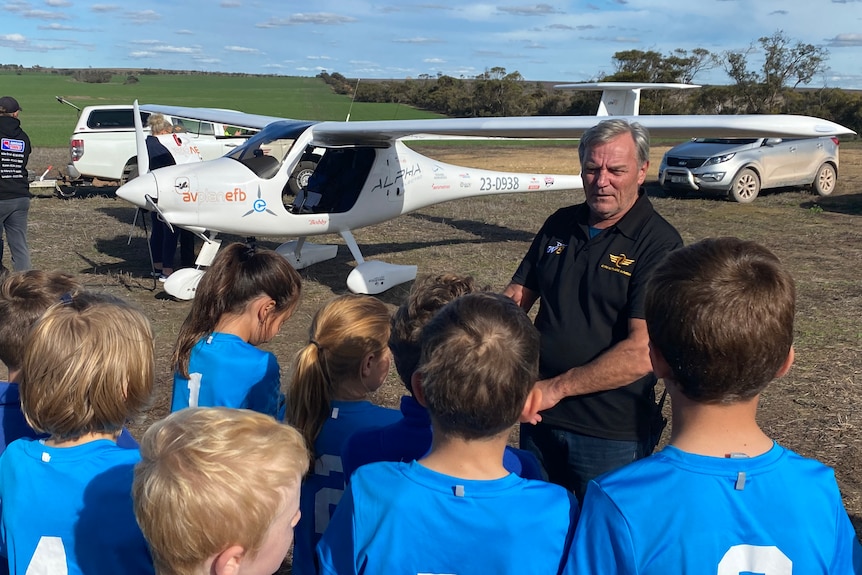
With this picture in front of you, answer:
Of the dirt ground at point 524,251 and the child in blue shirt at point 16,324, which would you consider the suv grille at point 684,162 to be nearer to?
the dirt ground at point 524,251

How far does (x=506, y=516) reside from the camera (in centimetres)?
145

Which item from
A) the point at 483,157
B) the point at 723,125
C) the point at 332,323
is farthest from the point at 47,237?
the point at 483,157

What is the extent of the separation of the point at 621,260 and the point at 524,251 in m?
8.04

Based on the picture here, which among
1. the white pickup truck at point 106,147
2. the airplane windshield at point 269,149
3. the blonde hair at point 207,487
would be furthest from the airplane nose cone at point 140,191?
the white pickup truck at point 106,147

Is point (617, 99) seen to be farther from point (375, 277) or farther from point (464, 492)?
point (464, 492)

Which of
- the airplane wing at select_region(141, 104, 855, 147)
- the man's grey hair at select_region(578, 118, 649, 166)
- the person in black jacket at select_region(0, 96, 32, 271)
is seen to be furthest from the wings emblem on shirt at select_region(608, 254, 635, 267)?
the person in black jacket at select_region(0, 96, 32, 271)

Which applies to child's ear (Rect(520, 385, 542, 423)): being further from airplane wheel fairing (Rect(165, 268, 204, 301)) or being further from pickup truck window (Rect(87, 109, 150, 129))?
pickup truck window (Rect(87, 109, 150, 129))

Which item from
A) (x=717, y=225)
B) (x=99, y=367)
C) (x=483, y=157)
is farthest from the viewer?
(x=483, y=157)

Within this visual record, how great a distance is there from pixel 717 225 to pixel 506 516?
487 inches

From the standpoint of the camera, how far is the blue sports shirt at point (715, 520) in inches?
52.6

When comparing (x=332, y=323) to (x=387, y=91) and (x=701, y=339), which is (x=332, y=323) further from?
(x=387, y=91)

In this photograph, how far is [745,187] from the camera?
1532cm

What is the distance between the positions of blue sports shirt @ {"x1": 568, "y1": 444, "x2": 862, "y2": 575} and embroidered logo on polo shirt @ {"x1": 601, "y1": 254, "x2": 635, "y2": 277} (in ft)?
3.89

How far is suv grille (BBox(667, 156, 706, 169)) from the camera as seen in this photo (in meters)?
15.6
